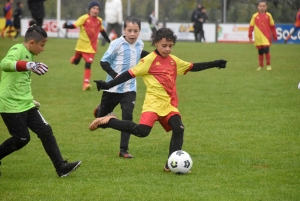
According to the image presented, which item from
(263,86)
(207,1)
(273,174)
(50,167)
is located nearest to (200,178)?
(273,174)

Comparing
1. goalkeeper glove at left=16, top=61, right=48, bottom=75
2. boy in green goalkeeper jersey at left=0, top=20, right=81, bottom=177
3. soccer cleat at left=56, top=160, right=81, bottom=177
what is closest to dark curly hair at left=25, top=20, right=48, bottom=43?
boy in green goalkeeper jersey at left=0, top=20, right=81, bottom=177

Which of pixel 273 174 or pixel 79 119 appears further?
pixel 79 119

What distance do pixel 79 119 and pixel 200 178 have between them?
5062mm

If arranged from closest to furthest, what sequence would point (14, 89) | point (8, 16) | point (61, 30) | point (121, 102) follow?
point (14, 89)
point (121, 102)
point (8, 16)
point (61, 30)

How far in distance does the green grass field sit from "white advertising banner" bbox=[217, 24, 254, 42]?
60.5 feet

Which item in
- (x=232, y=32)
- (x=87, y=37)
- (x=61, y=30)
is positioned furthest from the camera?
(x=61, y=30)

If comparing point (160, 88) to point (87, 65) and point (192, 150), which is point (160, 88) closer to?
point (192, 150)

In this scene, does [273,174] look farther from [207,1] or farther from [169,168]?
[207,1]

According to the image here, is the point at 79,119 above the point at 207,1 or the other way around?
the other way around

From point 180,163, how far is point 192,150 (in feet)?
5.63

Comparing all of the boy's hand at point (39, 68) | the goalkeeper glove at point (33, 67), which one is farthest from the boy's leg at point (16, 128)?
the boy's hand at point (39, 68)

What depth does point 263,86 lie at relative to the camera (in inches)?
603

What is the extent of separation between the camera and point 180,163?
683 centimetres

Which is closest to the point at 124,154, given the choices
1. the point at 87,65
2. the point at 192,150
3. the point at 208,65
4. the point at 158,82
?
the point at 192,150
